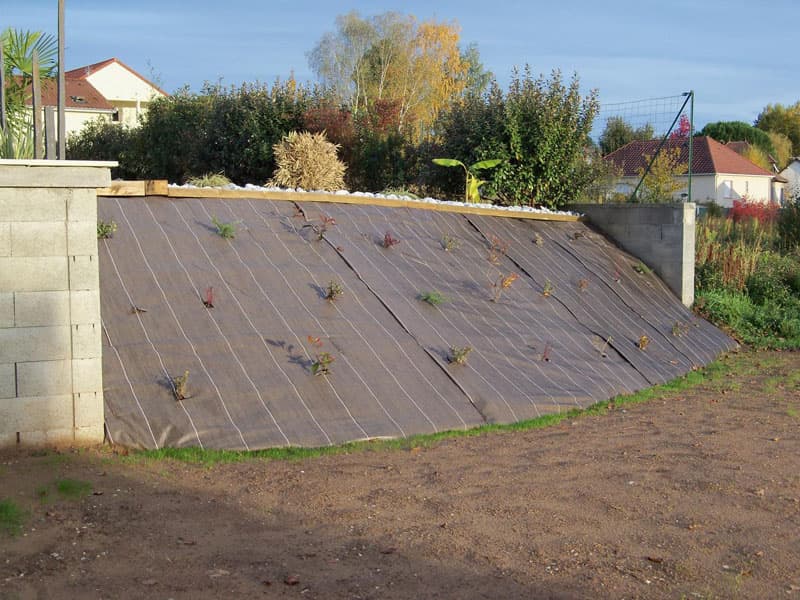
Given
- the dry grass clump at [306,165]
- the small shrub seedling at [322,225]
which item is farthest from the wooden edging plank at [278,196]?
the dry grass clump at [306,165]

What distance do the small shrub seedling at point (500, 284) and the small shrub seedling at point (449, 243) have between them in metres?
0.74

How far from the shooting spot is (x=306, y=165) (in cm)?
1440

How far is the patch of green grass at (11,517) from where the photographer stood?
523 cm

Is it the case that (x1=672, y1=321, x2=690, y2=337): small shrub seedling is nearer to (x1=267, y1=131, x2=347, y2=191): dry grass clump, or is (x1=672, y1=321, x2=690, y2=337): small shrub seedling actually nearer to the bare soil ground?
the bare soil ground

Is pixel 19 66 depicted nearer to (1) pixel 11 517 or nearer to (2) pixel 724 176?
(1) pixel 11 517

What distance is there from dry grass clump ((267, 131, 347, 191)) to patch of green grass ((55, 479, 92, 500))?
8852 mm

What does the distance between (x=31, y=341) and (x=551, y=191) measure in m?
12.0

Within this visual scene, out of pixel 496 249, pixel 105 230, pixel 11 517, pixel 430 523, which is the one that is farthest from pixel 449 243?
pixel 11 517

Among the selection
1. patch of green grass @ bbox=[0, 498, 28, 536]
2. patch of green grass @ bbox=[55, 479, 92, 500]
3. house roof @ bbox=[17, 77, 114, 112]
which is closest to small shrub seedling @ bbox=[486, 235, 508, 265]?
patch of green grass @ bbox=[55, 479, 92, 500]

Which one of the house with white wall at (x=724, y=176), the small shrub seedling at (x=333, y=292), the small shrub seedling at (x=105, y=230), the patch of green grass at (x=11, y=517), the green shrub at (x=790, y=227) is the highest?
the house with white wall at (x=724, y=176)

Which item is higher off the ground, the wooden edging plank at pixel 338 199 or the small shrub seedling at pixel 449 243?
the wooden edging plank at pixel 338 199

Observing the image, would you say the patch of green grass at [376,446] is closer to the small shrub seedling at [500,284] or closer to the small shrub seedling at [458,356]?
the small shrub seedling at [458,356]

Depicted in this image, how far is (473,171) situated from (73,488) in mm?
12023

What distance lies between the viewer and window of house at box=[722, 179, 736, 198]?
2053 inches
